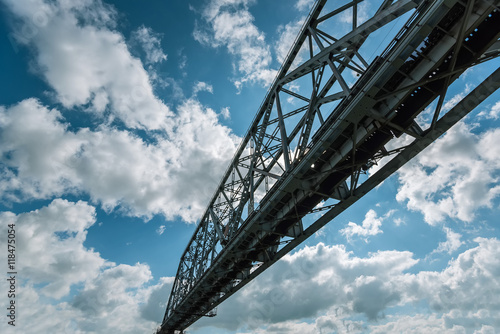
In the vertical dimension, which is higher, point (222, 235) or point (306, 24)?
point (306, 24)

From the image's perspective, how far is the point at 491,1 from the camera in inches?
289

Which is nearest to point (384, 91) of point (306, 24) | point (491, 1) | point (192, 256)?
point (491, 1)

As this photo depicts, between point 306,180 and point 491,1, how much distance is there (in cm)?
866

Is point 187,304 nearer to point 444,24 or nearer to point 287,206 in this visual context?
point 287,206

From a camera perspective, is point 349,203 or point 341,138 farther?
point 349,203

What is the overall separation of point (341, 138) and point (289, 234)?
7710mm

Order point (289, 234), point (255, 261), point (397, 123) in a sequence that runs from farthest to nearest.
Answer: point (255, 261) → point (289, 234) → point (397, 123)

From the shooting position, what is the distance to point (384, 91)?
391 inches

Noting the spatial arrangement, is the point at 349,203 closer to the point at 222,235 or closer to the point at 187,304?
the point at 222,235

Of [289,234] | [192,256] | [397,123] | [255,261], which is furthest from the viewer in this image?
[192,256]

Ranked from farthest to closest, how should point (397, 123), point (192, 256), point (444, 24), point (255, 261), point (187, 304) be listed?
point (192, 256)
point (187, 304)
point (255, 261)
point (397, 123)
point (444, 24)

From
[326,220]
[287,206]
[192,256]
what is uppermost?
[192,256]

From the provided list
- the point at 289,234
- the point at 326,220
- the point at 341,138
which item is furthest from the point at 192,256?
the point at 341,138

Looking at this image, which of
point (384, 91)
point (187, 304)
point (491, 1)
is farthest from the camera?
point (187, 304)
